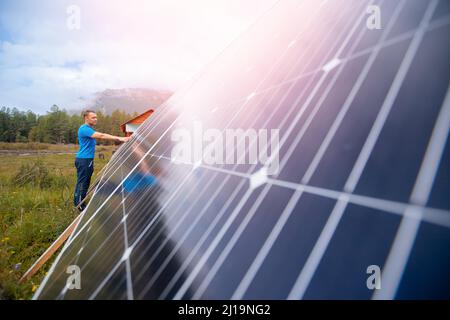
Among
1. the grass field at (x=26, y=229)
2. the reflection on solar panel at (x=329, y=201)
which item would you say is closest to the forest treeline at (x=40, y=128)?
the grass field at (x=26, y=229)

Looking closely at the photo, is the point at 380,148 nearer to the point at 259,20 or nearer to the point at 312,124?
the point at 312,124

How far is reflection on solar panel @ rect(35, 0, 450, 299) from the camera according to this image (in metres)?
0.82

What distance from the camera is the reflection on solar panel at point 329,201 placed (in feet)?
2.68

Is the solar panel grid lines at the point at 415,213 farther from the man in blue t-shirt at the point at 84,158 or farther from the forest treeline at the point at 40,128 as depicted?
the forest treeline at the point at 40,128

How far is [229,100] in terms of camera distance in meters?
4.09

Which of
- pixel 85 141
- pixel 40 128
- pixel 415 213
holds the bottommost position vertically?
pixel 415 213

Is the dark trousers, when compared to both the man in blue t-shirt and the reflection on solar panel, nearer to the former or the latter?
the man in blue t-shirt

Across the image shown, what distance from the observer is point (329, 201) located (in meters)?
1.11

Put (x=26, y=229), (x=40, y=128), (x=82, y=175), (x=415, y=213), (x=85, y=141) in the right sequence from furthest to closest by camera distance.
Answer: (x=40, y=128) → (x=85, y=141) → (x=82, y=175) → (x=26, y=229) → (x=415, y=213)

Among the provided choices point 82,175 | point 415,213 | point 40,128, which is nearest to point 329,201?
point 415,213

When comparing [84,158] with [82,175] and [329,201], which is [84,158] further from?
[329,201]

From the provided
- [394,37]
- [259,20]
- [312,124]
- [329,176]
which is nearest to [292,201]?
[329,176]

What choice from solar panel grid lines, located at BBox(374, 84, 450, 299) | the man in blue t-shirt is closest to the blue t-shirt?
the man in blue t-shirt
